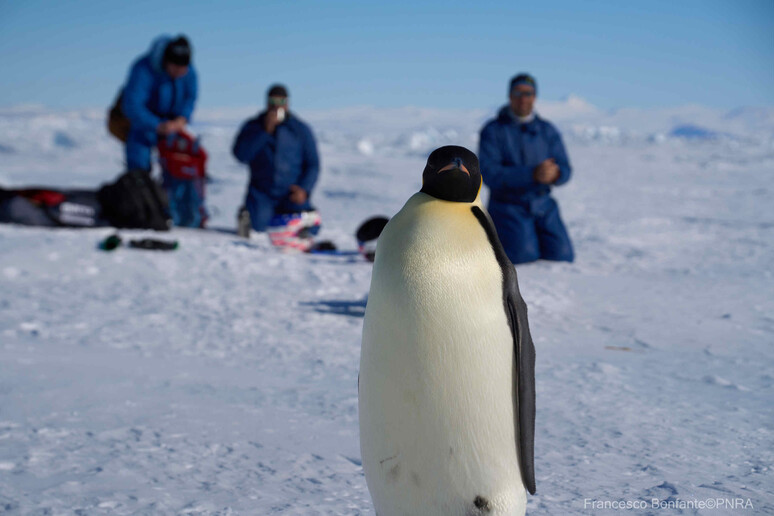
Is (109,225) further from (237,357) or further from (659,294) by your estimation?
(659,294)

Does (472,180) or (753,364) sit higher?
(472,180)

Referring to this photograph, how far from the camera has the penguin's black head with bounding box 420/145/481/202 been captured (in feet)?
4.28

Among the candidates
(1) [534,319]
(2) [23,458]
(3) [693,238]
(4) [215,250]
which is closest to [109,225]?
(4) [215,250]

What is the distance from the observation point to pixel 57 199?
4.91 metres

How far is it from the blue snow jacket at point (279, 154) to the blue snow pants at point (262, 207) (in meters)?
0.04

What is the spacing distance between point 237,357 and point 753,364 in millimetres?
1965

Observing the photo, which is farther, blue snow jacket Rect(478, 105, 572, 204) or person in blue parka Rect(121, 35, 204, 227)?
person in blue parka Rect(121, 35, 204, 227)

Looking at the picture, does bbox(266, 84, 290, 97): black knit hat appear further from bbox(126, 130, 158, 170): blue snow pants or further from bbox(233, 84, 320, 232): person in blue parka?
bbox(126, 130, 158, 170): blue snow pants

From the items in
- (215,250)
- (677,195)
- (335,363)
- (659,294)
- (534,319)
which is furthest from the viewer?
(677,195)

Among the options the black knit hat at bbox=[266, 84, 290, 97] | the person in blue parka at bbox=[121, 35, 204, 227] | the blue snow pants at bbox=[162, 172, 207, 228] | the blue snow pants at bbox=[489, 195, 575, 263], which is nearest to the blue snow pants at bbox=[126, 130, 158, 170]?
the person in blue parka at bbox=[121, 35, 204, 227]

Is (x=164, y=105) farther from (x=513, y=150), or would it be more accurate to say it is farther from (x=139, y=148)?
(x=513, y=150)

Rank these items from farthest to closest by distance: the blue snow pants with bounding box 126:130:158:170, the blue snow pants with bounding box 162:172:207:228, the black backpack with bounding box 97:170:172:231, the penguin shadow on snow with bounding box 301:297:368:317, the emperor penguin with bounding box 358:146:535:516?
the blue snow pants with bounding box 162:172:207:228 < the blue snow pants with bounding box 126:130:158:170 < the black backpack with bounding box 97:170:172:231 < the penguin shadow on snow with bounding box 301:297:368:317 < the emperor penguin with bounding box 358:146:535:516

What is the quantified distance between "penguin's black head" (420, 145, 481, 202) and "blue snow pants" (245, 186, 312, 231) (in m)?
3.92

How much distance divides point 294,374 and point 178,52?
3.53 metres
